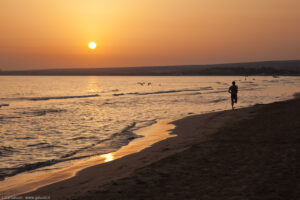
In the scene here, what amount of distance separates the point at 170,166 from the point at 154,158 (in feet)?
5.24

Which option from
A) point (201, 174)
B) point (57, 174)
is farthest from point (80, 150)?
point (201, 174)

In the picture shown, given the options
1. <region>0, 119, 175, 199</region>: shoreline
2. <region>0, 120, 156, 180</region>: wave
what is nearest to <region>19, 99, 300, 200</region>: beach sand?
<region>0, 119, 175, 199</region>: shoreline

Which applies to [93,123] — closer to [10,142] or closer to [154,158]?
[10,142]

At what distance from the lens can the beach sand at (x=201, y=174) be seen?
20.4ft

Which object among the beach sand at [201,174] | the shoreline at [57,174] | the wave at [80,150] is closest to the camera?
the beach sand at [201,174]

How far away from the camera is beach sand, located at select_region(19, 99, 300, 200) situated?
6219 mm

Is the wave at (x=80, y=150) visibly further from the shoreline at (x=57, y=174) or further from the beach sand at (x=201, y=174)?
the beach sand at (x=201, y=174)

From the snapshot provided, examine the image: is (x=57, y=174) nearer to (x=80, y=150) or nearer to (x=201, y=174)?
(x=80, y=150)

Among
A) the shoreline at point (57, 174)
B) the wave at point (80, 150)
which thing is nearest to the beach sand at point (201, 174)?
the shoreline at point (57, 174)

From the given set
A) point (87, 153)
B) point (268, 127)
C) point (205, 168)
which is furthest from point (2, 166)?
point (268, 127)

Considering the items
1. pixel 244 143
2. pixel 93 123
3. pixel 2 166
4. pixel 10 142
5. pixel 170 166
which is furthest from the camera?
pixel 93 123

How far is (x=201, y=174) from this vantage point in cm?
743

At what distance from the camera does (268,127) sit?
47.5 feet

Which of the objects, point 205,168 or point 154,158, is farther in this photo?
point 154,158
